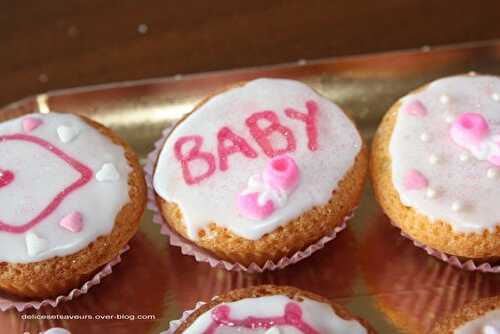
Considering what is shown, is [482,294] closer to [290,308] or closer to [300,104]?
[290,308]

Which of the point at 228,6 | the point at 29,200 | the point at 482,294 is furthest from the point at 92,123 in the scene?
the point at 482,294

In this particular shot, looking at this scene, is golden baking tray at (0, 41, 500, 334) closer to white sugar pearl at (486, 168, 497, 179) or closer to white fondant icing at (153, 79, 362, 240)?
white fondant icing at (153, 79, 362, 240)

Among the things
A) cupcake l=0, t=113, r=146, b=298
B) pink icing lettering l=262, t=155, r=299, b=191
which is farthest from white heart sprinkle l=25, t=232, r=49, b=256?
pink icing lettering l=262, t=155, r=299, b=191

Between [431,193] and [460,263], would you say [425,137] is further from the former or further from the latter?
[460,263]

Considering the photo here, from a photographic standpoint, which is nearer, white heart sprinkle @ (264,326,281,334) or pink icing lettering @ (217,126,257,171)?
→ white heart sprinkle @ (264,326,281,334)

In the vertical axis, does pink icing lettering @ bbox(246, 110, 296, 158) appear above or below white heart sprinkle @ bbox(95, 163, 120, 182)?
above

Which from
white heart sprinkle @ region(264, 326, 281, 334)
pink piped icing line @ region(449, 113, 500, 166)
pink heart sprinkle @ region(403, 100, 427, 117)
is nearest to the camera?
white heart sprinkle @ region(264, 326, 281, 334)

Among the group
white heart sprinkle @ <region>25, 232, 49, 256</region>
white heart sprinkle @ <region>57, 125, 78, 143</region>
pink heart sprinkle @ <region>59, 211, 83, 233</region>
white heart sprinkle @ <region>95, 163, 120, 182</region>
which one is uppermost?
white heart sprinkle @ <region>57, 125, 78, 143</region>
